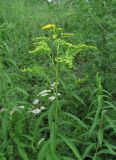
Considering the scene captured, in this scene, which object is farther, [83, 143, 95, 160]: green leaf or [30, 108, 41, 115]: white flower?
[30, 108, 41, 115]: white flower

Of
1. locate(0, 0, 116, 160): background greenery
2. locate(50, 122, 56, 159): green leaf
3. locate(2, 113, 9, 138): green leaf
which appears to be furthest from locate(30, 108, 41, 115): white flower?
locate(50, 122, 56, 159): green leaf

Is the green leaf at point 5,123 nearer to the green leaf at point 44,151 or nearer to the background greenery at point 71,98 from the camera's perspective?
the background greenery at point 71,98

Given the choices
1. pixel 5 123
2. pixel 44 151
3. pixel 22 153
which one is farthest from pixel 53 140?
pixel 5 123

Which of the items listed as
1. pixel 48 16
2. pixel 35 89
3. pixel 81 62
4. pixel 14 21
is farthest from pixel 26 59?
pixel 48 16

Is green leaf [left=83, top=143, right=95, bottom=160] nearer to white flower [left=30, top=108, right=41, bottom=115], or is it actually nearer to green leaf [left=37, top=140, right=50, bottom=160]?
green leaf [left=37, top=140, right=50, bottom=160]

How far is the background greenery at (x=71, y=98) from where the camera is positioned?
3.62 m

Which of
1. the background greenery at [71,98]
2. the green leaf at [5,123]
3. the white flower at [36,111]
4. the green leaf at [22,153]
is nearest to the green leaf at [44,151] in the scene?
the background greenery at [71,98]

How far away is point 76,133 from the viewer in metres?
4.02

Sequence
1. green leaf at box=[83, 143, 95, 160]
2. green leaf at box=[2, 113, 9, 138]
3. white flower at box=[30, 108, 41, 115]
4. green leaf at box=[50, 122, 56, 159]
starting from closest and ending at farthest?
green leaf at box=[50, 122, 56, 159] < green leaf at box=[2, 113, 9, 138] < green leaf at box=[83, 143, 95, 160] < white flower at box=[30, 108, 41, 115]

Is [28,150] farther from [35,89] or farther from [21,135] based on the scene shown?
[35,89]

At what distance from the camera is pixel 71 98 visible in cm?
465

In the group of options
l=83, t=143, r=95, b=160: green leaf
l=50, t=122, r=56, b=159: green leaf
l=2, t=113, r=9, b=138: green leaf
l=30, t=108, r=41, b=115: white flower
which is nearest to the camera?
l=50, t=122, r=56, b=159: green leaf

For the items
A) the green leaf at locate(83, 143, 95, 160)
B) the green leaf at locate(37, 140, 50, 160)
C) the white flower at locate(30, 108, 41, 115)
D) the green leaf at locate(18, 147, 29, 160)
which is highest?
the white flower at locate(30, 108, 41, 115)

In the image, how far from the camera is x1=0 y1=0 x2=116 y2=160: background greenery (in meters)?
3.62
